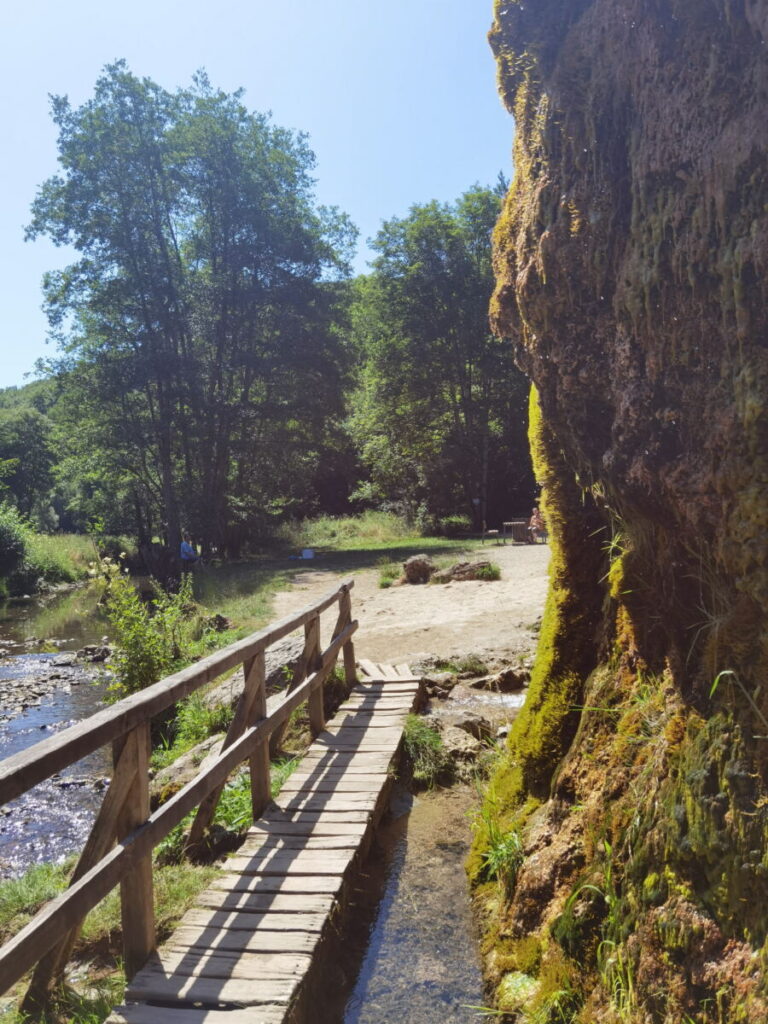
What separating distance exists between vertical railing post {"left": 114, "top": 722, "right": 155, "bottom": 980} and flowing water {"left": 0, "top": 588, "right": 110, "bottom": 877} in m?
3.23

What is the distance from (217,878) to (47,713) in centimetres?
744

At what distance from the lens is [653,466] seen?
116 inches

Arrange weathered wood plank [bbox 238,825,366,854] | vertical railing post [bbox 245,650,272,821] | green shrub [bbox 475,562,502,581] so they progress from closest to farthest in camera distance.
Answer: weathered wood plank [bbox 238,825,366,854] < vertical railing post [bbox 245,650,272,821] < green shrub [bbox 475,562,502,581]

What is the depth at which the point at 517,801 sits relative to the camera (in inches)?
168

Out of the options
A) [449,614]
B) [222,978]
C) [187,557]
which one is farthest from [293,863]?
[187,557]

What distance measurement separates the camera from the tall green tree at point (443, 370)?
110ft

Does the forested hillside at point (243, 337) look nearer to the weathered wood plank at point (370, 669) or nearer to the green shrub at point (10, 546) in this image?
the green shrub at point (10, 546)

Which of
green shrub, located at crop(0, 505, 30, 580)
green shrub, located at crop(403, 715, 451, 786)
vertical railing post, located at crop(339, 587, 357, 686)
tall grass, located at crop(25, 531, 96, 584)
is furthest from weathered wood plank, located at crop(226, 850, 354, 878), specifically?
tall grass, located at crop(25, 531, 96, 584)

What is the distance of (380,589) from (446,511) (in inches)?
710

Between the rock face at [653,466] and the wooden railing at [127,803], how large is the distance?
5.30 ft

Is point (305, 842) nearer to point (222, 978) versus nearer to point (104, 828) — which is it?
point (222, 978)

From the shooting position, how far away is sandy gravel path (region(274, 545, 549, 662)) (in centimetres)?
1068

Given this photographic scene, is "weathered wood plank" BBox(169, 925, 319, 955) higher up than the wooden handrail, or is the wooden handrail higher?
the wooden handrail

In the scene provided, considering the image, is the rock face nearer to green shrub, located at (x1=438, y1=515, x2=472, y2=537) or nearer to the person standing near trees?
the person standing near trees
